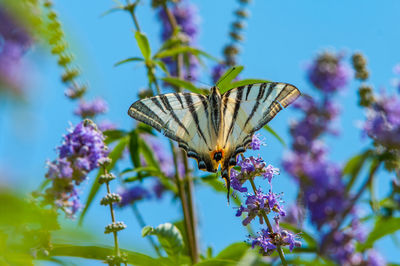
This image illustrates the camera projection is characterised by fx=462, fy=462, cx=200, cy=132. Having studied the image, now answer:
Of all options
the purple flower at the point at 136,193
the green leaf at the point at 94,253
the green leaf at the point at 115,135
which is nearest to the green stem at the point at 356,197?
the green leaf at the point at 115,135

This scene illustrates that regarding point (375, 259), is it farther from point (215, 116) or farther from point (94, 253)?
point (94, 253)

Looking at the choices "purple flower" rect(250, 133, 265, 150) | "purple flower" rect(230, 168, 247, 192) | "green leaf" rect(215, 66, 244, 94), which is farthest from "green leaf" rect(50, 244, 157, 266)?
"green leaf" rect(215, 66, 244, 94)

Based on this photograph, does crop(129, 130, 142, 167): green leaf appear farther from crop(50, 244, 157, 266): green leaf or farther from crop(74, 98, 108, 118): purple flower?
crop(50, 244, 157, 266): green leaf

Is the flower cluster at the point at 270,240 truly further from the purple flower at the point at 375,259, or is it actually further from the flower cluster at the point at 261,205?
the purple flower at the point at 375,259

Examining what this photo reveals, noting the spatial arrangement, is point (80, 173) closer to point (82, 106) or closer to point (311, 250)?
point (311, 250)

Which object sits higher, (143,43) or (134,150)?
(143,43)

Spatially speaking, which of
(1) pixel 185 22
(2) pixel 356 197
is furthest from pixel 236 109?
(1) pixel 185 22
